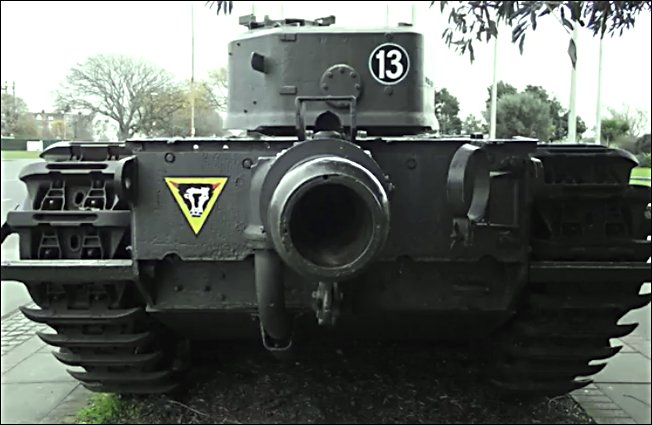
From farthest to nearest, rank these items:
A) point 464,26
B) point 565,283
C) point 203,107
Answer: point 203,107
point 565,283
point 464,26

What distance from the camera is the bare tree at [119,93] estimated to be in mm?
6504

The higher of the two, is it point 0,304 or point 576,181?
point 576,181

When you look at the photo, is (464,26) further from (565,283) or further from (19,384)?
(19,384)

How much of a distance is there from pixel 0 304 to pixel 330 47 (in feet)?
14.6

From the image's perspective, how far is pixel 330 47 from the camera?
4922mm

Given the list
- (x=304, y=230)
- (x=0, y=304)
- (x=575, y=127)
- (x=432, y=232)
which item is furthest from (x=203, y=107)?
(x=304, y=230)

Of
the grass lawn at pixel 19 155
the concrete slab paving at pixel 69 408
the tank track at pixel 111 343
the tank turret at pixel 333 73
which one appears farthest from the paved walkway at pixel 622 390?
the grass lawn at pixel 19 155

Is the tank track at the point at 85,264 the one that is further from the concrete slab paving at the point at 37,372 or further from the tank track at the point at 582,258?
the tank track at the point at 582,258

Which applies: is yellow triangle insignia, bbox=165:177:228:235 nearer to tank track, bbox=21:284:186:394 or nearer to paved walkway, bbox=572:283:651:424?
tank track, bbox=21:284:186:394

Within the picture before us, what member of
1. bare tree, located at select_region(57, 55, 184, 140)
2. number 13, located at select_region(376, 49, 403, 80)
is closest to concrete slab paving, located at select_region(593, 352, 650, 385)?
number 13, located at select_region(376, 49, 403, 80)

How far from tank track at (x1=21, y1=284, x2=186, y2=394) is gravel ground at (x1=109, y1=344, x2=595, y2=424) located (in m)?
0.30

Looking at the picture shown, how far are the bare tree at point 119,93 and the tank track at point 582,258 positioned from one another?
3540 millimetres

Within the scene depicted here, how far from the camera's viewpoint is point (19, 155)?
5430mm

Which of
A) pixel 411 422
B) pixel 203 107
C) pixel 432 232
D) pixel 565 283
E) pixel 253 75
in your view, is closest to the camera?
pixel 432 232
